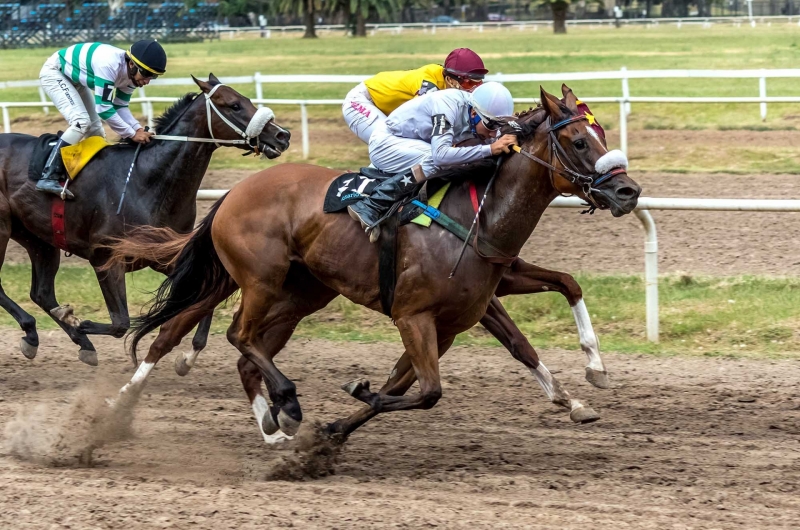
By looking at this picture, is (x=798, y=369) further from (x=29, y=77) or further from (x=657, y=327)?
(x=29, y=77)

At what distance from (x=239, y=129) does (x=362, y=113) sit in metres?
1.19

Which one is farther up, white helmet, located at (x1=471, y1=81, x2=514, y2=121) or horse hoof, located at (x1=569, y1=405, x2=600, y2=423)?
white helmet, located at (x1=471, y1=81, x2=514, y2=121)

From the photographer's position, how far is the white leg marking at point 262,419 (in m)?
5.30

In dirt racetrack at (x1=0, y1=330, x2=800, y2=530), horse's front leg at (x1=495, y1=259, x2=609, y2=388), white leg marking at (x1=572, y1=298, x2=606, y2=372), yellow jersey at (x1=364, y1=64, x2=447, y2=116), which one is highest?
yellow jersey at (x1=364, y1=64, x2=447, y2=116)

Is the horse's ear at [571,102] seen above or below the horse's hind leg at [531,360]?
above

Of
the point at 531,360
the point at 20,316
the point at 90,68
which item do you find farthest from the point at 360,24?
the point at 531,360

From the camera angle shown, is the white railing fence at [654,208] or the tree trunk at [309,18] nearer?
the white railing fence at [654,208]

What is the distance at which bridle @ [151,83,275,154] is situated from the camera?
660 cm

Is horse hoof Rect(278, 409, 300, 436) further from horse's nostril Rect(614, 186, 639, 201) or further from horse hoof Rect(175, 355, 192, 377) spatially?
horse's nostril Rect(614, 186, 639, 201)

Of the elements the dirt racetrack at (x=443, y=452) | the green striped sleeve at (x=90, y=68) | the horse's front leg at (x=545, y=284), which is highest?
the green striped sleeve at (x=90, y=68)

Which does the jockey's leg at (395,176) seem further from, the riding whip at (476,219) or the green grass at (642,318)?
the green grass at (642,318)

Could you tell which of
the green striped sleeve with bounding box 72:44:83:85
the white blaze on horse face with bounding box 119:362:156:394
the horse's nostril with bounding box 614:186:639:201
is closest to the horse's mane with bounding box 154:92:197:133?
the green striped sleeve with bounding box 72:44:83:85

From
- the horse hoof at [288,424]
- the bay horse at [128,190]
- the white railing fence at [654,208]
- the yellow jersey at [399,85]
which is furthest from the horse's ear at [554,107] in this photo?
the bay horse at [128,190]

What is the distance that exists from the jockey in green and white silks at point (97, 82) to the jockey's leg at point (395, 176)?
A: 223 centimetres
